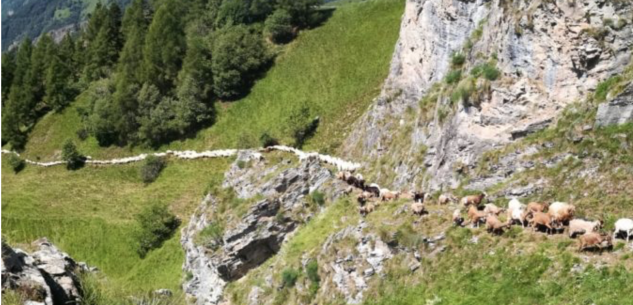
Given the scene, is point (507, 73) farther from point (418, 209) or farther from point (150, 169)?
point (150, 169)

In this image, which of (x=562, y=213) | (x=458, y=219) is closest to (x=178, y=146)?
(x=458, y=219)

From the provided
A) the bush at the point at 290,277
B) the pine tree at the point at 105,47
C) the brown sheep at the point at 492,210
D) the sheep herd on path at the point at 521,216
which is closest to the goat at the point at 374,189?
the sheep herd on path at the point at 521,216

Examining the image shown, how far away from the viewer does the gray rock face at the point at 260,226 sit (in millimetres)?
45469

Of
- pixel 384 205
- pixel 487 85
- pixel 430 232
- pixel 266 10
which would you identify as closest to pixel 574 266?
pixel 430 232

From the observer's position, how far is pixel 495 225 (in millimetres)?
27781

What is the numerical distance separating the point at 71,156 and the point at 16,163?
1195cm

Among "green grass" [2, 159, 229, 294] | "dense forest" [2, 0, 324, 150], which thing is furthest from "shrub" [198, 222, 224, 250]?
"dense forest" [2, 0, 324, 150]

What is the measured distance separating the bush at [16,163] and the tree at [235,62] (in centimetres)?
3422

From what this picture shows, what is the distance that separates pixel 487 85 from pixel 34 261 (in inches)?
1117

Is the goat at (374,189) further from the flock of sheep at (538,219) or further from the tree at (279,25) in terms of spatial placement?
the tree at (279,25)

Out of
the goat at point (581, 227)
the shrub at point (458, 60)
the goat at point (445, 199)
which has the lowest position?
the goat at point (445, 199)

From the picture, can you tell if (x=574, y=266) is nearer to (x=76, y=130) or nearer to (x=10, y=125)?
(x=76, y=130)

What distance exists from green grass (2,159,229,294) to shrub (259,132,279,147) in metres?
7.23

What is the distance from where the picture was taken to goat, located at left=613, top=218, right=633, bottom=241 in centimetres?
2423
